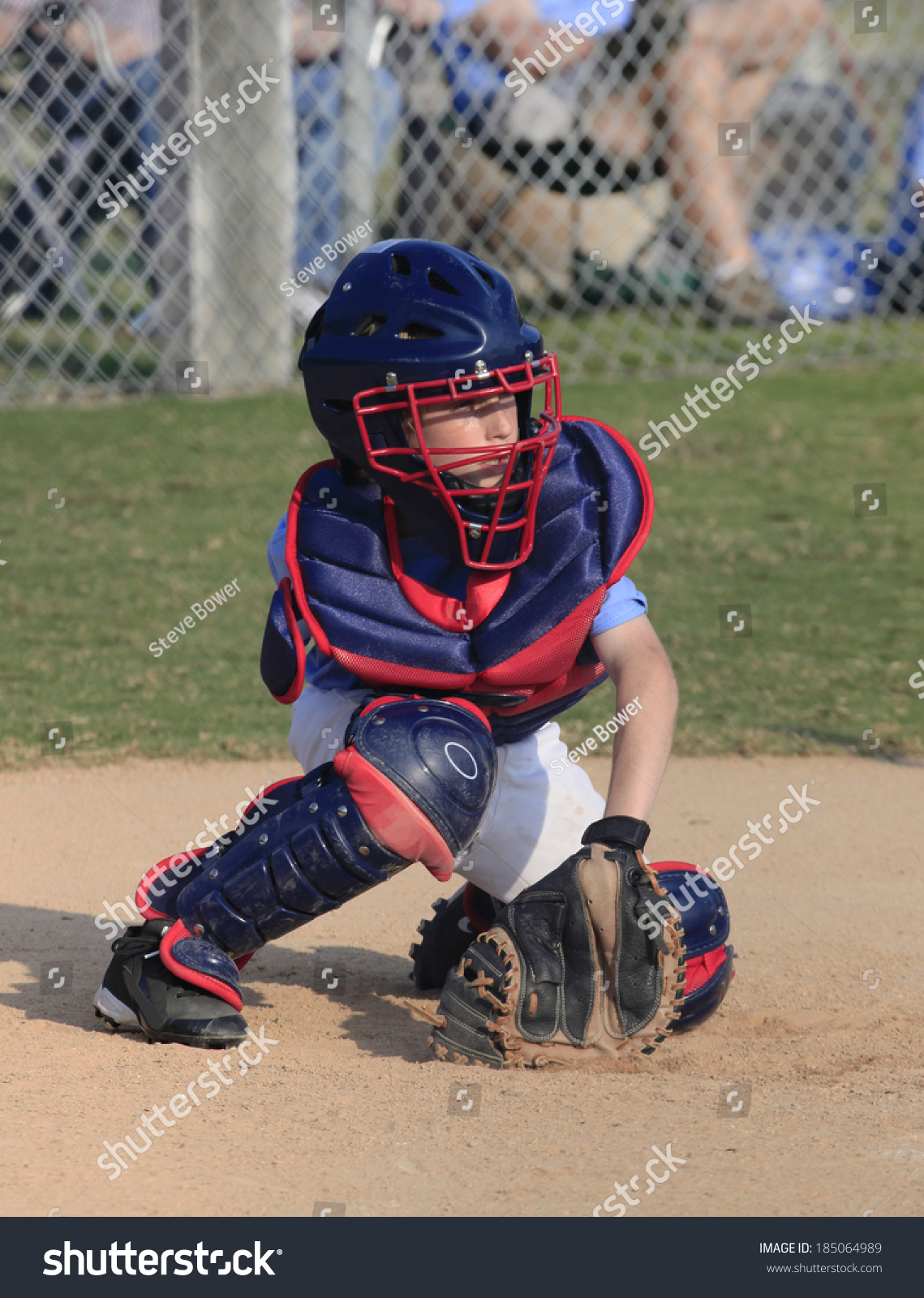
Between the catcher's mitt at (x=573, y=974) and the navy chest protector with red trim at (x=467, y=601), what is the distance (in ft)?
1.05

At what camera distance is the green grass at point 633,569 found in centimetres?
426

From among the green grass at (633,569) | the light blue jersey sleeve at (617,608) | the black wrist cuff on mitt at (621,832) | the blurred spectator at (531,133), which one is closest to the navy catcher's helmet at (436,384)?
the light blue jersey sleeve at (617,608)

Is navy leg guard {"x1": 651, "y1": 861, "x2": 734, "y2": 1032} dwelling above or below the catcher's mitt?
below

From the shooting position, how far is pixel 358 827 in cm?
216

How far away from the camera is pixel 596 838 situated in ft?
7.06

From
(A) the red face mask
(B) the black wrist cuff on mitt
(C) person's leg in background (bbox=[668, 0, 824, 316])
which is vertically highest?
(A) the red face mask

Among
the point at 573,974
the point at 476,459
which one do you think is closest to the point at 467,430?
the point at 476,459

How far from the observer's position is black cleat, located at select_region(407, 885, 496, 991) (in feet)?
8.66

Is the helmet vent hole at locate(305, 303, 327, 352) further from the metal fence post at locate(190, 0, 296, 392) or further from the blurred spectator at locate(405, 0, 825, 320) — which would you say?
the blurred spectator at locate(405, 0, 825, 320)

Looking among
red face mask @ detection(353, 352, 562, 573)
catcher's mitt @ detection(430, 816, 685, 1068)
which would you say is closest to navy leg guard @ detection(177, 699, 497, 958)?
catcher's mitt @ detection(430, 816, 685, 1068)

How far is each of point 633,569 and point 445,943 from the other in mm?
3160

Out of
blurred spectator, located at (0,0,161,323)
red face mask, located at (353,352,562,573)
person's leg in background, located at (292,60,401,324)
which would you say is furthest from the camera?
person's leg in background, located at (292,60,401,324)

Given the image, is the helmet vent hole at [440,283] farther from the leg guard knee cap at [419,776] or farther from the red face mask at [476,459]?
the leg guard knee cap at [419,776]

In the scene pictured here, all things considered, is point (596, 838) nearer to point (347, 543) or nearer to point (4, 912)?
point (347, 543)
